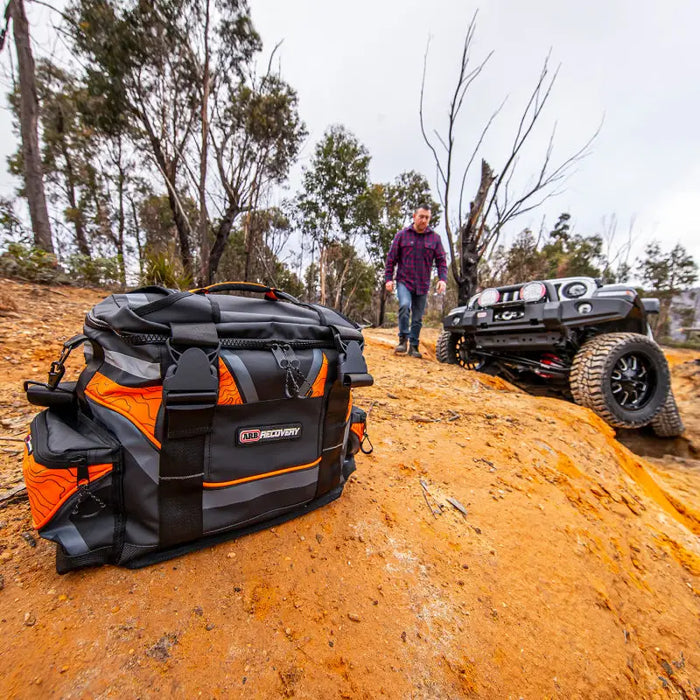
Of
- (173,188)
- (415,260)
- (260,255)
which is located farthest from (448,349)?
(260,255)

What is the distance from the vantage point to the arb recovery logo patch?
0.90 meters

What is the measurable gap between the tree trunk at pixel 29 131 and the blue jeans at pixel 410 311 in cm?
580

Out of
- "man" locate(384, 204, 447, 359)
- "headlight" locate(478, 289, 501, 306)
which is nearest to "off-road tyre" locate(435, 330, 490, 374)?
"man" locate(384, 204, 447, 359)

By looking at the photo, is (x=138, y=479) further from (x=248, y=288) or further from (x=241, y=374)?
(x=248, y=288)

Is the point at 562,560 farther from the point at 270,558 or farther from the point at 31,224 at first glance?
the point at 31,224

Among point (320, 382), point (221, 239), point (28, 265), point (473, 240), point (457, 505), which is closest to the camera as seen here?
point (320, 382)

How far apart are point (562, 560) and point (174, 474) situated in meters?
1.34

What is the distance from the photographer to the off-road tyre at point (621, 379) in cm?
254

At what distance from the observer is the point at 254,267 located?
16.5m

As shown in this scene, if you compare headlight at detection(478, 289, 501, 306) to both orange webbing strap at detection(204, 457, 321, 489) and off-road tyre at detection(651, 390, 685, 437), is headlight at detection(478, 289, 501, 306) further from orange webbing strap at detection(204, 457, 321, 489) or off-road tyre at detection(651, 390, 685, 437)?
orange webbing strap at detection(204, 457, 321, 489)

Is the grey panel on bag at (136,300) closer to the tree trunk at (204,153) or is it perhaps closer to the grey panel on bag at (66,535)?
the grey panel on bag at (66,535)

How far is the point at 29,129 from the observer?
16.9 ft

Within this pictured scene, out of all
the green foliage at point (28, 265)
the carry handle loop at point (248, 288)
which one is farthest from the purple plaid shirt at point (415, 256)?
the green foliage at point (28, 265)

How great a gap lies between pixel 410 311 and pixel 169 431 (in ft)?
11.9
